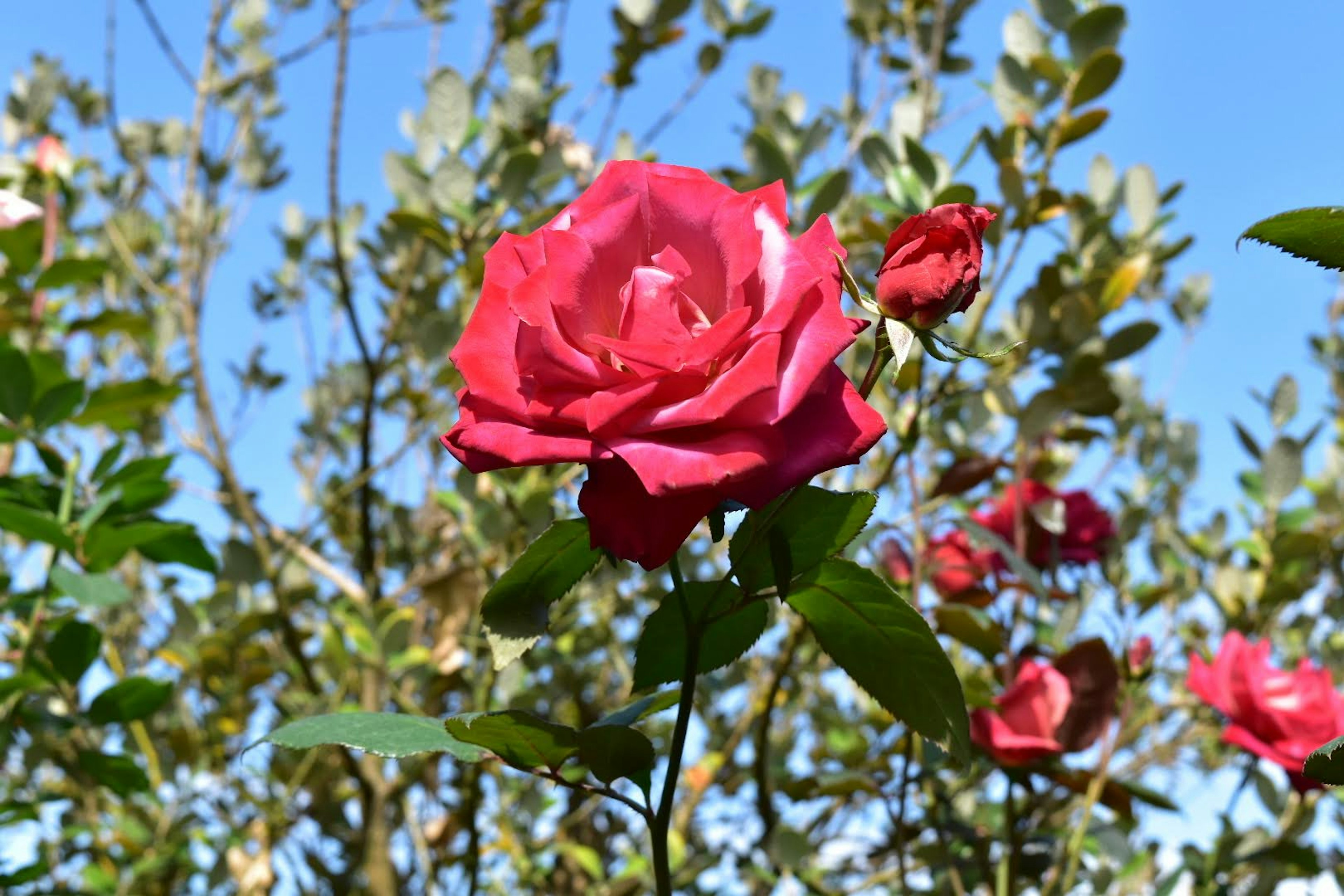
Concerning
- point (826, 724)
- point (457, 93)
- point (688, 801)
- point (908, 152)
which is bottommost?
point (688, 801)

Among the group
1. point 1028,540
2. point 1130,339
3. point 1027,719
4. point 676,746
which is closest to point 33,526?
point 676,746

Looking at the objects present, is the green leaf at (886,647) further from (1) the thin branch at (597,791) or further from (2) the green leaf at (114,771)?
(2) the green leaf at (114,771)

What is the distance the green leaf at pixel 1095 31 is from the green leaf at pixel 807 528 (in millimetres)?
1040

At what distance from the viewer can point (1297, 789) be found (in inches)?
38.8

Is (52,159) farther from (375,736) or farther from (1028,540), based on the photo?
(1028,540)

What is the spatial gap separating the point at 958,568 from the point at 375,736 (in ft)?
2.84

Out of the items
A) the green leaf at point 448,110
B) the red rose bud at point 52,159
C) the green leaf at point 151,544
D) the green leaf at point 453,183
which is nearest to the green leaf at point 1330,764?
the green leaf at point 151,544

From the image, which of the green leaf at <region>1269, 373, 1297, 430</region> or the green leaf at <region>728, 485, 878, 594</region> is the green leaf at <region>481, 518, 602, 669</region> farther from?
the green leaf at <region>1269, 373, 1297, 430</region>

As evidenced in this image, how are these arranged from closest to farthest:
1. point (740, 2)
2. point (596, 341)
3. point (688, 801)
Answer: point (596, 341) < point (688, 801) < point (740, 2)

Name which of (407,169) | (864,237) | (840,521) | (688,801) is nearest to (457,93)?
(407,169)

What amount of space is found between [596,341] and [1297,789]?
34.1 inches

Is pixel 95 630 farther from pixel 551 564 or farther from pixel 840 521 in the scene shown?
pixel 840 521

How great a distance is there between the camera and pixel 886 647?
51 centimetres

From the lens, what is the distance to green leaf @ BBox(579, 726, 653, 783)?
52 cm
